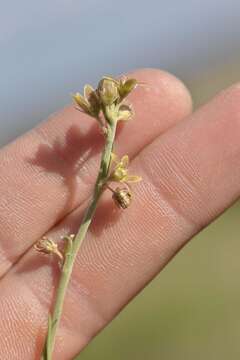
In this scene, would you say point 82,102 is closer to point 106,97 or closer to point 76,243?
point 106,97

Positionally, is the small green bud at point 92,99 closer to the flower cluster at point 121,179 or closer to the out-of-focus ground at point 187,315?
the flower cluster at point 121,179

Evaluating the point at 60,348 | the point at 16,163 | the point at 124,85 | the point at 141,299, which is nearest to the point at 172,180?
the point at 124,85

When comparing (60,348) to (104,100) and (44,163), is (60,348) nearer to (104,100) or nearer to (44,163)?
(44,163)

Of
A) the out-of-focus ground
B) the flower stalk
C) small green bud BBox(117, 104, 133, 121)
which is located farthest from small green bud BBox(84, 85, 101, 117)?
the out-of-focus ground

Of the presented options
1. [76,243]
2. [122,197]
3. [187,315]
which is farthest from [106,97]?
[187,315]

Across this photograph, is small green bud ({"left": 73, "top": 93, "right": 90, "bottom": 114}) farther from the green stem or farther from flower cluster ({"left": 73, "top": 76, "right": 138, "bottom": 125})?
the green stem

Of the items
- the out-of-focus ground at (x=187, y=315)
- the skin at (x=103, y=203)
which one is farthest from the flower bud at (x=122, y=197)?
the out-of-focus ground at (x=187, y=315)
